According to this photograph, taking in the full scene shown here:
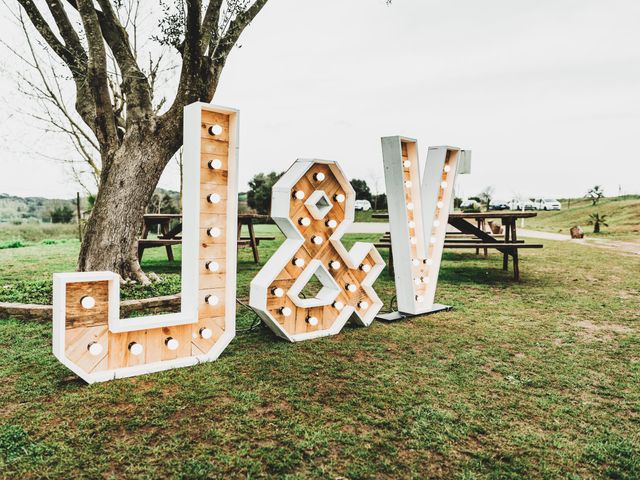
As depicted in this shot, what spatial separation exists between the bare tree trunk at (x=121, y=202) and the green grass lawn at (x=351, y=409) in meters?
1.54

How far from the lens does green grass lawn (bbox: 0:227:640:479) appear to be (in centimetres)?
229

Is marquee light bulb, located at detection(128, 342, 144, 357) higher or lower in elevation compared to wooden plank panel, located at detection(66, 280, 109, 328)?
lower

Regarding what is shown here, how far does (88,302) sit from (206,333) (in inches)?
38.4

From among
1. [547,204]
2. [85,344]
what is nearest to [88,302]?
[85,344]

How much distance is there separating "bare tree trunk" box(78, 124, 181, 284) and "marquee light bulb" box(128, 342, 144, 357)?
315 cm

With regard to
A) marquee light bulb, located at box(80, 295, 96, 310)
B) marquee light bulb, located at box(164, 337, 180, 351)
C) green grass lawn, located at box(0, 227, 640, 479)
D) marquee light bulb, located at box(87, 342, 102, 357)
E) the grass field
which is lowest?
green grass lawn, located at box(0, 227, 640, 479)

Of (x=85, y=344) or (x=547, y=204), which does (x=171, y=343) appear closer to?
(x=85, y=344)

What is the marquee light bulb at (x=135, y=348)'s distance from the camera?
340cm

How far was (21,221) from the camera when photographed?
26.1m

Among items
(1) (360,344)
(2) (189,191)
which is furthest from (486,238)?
(2) (189,191)

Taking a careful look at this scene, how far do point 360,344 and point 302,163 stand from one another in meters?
1.87

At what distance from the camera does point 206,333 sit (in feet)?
12.3

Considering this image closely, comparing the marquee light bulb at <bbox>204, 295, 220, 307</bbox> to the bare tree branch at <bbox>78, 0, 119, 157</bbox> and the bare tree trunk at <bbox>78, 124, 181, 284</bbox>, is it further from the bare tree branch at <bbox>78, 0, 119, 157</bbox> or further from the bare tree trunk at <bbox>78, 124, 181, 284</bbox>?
the bare tree branch at <bbox>78, 0, 119, 157</bbox>

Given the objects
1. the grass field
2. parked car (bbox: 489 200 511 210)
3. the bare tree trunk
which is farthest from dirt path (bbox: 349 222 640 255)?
parked car (bbox: 489 200 511 210)
